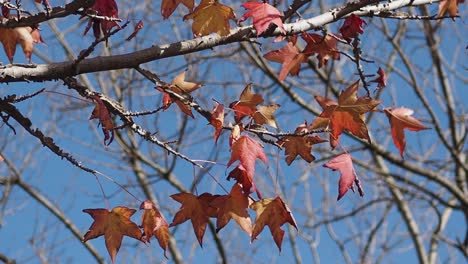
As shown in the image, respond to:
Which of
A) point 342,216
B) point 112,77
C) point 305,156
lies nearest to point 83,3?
point 305,156

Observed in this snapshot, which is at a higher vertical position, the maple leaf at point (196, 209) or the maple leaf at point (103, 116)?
the maple leaf at point (103, 116)

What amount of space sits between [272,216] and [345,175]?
0.21m

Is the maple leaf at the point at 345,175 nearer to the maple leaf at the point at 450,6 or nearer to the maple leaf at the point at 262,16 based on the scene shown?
the maple leaf at the point at 262,16

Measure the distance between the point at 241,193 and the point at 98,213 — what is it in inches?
14.9

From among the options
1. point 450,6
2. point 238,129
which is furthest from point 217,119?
point 450,6

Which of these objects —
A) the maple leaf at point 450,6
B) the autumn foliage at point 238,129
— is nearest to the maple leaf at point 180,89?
the autumn foliage at point 238,129

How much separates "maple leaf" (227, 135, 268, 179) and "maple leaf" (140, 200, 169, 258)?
0.99ft

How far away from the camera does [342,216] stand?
18.5ft

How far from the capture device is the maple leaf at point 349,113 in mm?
1634

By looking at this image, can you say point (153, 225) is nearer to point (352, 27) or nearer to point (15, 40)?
point (15, 40)

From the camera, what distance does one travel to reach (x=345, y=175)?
1589mm

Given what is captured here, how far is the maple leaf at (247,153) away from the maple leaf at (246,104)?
0.49 feet

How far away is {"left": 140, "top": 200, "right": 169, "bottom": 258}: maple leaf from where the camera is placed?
1.72 metres

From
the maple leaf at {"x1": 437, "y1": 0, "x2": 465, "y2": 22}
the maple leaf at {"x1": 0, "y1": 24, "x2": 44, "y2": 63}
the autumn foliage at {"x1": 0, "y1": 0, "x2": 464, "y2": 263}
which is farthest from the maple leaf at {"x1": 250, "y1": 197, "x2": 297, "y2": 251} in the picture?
the maple leaf at {"x1": 437, "y1": 0, "x2": 465, "y2": 22}
